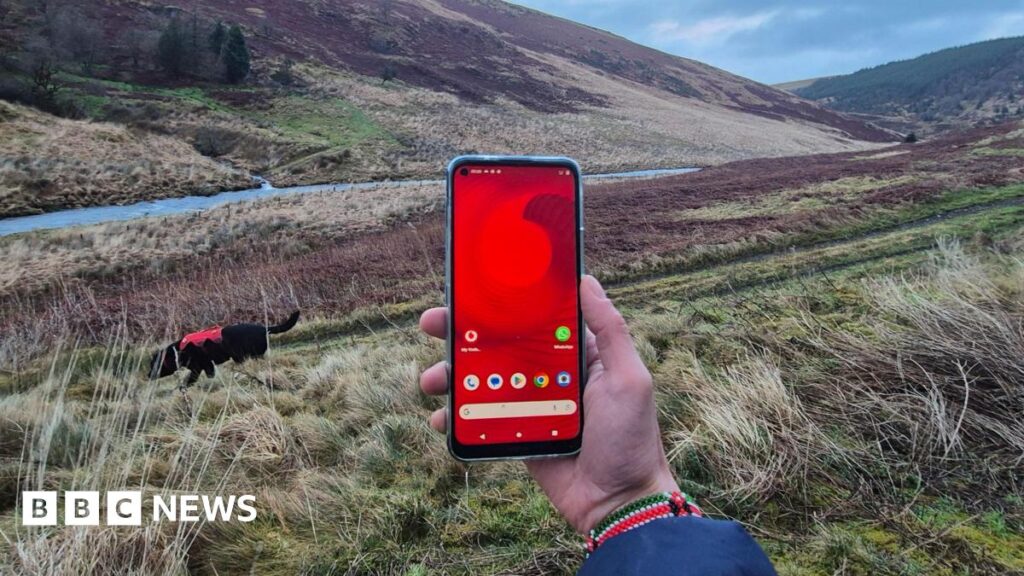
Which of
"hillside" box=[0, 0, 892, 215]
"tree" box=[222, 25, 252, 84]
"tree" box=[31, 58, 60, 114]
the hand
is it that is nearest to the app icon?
the hand

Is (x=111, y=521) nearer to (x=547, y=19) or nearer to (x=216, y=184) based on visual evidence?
(x=216, y=184)

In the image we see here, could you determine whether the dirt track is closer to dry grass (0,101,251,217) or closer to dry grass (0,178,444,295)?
dry grass (0,178,444,295)

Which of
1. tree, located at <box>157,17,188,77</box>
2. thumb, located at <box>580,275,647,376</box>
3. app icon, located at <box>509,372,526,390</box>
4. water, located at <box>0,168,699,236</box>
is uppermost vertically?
tree, located at <box>157,17,188,77</box>

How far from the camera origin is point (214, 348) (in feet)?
17.7

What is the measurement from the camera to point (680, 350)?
4543 millimetres

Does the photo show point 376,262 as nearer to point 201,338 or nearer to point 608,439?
point 201,338

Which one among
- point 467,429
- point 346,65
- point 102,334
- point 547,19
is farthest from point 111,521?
point 547,19

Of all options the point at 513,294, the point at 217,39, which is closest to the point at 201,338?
the point at 513,294

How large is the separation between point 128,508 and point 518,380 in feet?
6.67

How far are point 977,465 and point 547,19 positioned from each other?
115179mm

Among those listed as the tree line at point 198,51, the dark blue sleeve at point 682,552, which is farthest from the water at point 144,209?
the dark blue sleeve at point 682,552

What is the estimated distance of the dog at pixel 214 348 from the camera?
17.0ft

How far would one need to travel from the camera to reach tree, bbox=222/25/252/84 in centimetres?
3950

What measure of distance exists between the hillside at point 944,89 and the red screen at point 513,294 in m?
102
